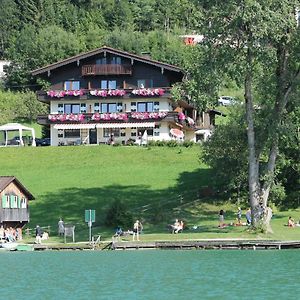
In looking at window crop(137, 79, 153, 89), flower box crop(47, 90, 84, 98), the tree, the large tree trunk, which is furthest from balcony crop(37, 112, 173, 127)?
the large tree trunk

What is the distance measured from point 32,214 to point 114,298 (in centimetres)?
3661

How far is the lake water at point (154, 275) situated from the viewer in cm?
2919

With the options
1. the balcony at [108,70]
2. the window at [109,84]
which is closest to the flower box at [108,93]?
the window at [109,84]

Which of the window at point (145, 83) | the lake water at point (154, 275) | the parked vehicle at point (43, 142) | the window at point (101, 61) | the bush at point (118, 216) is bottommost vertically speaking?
the lake water at point (154, 275)

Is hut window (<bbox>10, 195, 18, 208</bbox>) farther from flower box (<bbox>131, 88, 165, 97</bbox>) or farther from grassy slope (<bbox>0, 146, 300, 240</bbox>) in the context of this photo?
flower box (<bbox>131, 88, 165, 97</bbox>)

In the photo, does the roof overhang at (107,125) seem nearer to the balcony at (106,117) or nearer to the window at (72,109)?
the balcony at (106,117)

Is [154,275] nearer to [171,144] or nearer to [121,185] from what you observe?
[121,185]

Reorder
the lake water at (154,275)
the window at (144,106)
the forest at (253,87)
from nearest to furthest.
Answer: the lake water at (154,275), the forest at (253,87), the window at (144,106)

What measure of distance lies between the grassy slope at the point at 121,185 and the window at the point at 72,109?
12.4m

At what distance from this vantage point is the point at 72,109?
324ft

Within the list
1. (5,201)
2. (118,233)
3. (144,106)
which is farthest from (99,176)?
(144,106)

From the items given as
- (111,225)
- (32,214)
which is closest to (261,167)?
(111,225)

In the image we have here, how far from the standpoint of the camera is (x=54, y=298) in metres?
28.6

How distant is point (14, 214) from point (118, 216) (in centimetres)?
628
